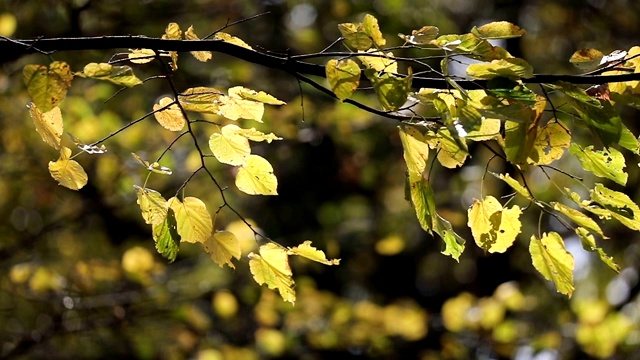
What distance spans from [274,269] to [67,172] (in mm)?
338

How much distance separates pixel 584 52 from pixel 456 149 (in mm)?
248

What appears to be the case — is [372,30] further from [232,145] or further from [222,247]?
[222,247]

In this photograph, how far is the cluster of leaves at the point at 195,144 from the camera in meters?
1.10

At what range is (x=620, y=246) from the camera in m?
4.97

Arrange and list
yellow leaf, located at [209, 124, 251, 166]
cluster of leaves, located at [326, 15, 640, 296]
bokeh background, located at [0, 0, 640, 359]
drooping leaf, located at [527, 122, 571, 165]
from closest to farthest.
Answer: cluster of leaves, located at [326, 15, 640, 296] → drooping leaf, located at [527, 122, 571, 165] → yellow leaf, located at [209, 124, 251, 166] → bokeh background, located at [0, 0, 640, 359]

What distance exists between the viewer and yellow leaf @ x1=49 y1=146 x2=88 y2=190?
1204 mm

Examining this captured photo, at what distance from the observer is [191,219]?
128 centimetres

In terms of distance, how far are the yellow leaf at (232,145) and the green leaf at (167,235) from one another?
0.12 meters

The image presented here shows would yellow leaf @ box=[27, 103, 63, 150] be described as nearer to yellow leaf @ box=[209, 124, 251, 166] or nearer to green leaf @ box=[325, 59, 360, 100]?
yellow leaf @ box=[209, 124, 251, 166]

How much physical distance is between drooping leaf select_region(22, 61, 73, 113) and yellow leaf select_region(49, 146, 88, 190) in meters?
0.13

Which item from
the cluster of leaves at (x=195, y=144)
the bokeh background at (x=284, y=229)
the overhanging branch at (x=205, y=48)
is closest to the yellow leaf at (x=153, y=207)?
the cluster of leaves at (x=195, y=144)

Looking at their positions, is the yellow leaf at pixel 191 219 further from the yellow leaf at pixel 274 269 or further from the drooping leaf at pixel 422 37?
the drooping leaf at pixel 422 37

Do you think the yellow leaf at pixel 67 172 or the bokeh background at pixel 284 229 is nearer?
the yellow leaf at pixel 67 172

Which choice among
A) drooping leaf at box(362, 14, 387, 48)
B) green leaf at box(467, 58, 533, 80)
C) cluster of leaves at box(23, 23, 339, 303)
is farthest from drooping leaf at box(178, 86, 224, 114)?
green leaf at box(467, 58, 533, 80)
